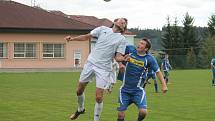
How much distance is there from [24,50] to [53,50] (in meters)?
3.95

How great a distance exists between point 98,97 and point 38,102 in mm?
8090

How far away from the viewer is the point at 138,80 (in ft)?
36.4

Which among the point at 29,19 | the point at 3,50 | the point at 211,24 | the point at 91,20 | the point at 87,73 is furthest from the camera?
the point at 211,24

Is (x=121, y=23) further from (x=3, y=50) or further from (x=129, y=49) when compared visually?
(x=3, y=50)

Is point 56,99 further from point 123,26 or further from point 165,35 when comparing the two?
point 165,35

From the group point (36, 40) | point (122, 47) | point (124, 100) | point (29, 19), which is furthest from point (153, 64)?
point (29, 19)

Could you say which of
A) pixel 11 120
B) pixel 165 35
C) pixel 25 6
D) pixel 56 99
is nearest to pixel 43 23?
pixel 25 6

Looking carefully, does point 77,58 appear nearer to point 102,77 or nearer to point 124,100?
point 102,77

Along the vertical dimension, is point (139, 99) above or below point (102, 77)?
below

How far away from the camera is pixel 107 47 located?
1130 centimetres

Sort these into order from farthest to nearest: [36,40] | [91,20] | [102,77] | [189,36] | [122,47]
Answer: [91,20] < [189,36] < [36,40] < [102,77] < [122,47]

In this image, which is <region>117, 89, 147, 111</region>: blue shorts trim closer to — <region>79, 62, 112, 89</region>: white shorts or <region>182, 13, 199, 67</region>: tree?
<region>79, 62, 112, 89</region>: white shorts

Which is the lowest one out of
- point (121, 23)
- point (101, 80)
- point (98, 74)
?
point (101, 80)

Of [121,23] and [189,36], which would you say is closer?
[121,23]
